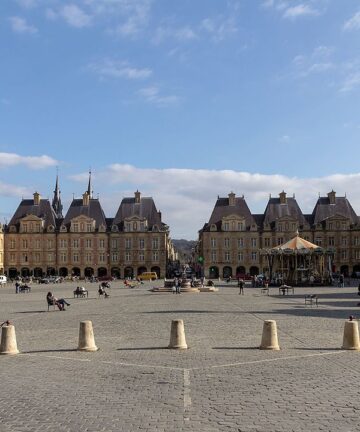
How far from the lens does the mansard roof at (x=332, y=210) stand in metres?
90.6

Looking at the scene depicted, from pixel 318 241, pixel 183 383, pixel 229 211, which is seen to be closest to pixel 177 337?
pixel 183 383

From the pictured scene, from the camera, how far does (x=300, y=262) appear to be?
60156 mm

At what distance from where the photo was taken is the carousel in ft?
178

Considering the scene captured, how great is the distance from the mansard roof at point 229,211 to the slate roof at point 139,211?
9188mm

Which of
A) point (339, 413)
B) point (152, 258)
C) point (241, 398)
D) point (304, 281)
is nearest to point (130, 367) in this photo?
point (241, 398)

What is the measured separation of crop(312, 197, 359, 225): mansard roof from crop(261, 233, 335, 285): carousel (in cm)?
3077

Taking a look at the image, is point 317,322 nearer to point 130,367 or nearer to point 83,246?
point 130,367

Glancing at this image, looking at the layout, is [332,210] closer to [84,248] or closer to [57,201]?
[84,248]

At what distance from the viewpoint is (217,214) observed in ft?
303

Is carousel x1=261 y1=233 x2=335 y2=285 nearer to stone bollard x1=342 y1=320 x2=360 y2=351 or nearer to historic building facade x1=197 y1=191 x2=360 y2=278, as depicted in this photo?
historic building facade x1=197 y1=191 x2=360 y2=278

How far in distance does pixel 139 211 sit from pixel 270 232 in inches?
851

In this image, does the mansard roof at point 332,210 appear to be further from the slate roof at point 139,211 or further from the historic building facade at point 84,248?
the slate roof at point 139,211

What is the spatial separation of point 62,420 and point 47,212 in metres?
89.1

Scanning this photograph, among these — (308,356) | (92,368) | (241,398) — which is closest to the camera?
(241,398)
